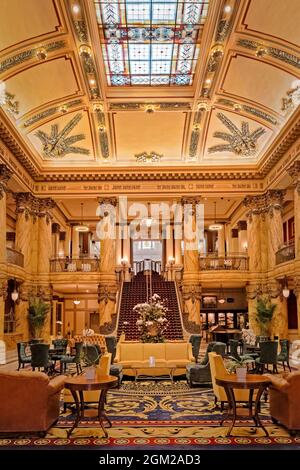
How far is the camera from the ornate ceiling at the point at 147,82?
11.7 meters

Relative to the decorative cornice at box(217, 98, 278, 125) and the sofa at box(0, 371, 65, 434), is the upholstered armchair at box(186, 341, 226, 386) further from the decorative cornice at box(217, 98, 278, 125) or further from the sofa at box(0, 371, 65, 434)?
the decorative cornice at box(217, 98, 278, 125)

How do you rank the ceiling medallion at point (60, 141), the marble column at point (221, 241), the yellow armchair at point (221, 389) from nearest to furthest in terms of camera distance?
the yellow armchair at point (221, 389)
the ceiling medallion at point (60, 141)
the marble column at point (221, 241)

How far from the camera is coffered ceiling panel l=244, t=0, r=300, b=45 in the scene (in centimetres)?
1091

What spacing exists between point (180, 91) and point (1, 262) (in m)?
7.91

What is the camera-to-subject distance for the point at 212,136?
60.9 ft

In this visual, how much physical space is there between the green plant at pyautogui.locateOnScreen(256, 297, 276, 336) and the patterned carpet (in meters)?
9.28

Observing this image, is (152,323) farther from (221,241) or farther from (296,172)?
(221,241)

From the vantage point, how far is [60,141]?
730 inches

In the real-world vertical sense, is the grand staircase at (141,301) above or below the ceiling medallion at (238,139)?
below

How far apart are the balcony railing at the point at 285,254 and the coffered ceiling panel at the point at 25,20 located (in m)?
10.2

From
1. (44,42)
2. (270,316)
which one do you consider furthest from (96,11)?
(270,316)

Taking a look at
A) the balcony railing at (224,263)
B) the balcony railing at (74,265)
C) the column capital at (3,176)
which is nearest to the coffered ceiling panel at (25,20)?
the column capital at (3,176)

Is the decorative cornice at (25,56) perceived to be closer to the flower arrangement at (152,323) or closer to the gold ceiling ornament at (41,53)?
the gold ceiling ornament at (41,53)

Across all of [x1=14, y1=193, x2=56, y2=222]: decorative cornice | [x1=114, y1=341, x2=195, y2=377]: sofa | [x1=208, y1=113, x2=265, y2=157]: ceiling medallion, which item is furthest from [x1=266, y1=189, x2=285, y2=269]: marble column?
[x1=14, y1=193, x2=56, y2=222]: decorative cornice
